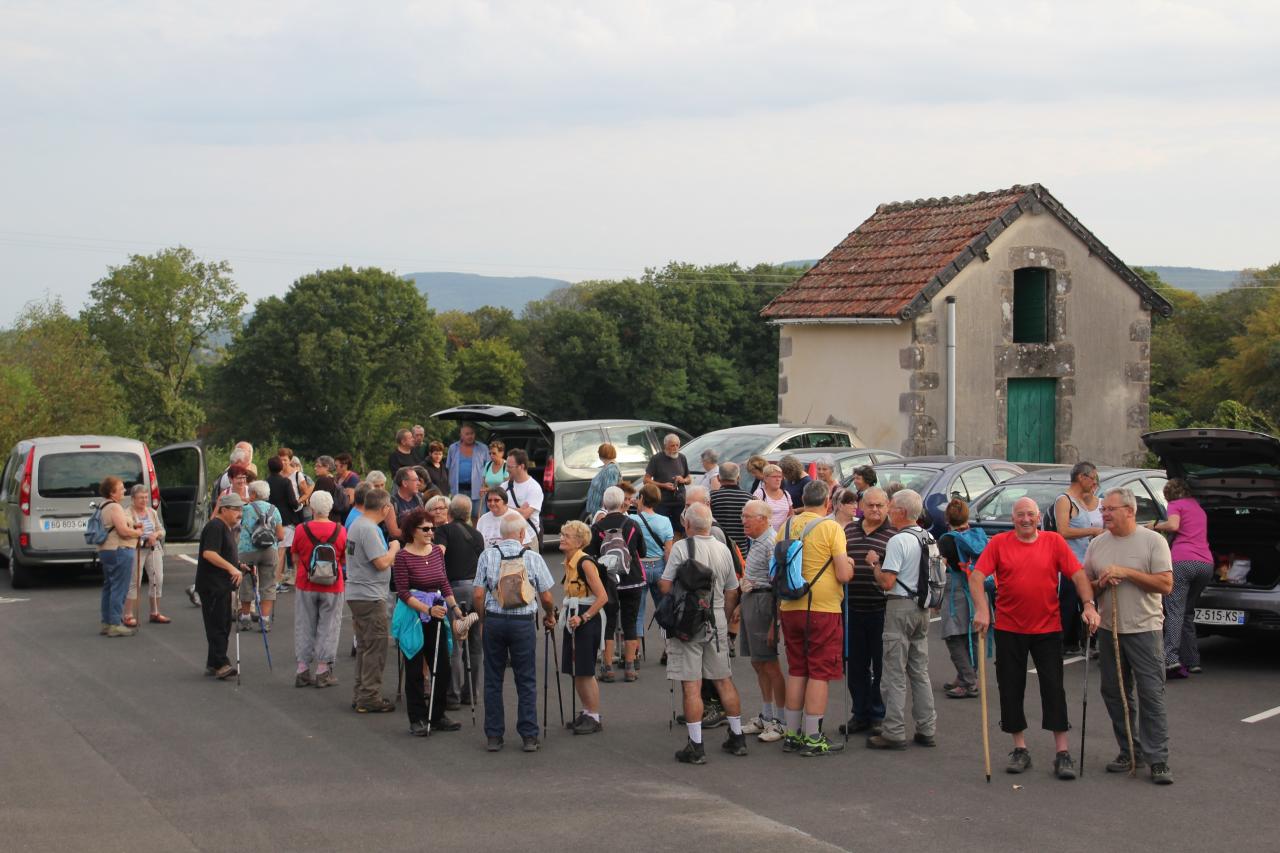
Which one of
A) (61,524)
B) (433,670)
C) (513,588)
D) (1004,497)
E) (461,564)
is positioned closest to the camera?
(513,588)

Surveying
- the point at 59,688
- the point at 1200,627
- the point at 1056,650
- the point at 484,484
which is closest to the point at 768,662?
the point at 1056,650

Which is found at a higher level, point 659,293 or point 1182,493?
point 659,293

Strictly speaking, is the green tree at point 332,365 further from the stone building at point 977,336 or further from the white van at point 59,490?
the white van at point 59,490

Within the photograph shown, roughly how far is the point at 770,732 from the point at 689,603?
50.2 inches

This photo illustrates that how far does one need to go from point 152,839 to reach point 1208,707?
771 cm

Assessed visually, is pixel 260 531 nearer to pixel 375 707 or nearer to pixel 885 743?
pixel 375 707

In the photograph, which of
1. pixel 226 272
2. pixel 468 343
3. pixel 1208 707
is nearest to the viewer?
pixel 1208 707

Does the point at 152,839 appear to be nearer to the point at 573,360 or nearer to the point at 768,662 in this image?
the point at 768,662

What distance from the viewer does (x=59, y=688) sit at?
1111 cm

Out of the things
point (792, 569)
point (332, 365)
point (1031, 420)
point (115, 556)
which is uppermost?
point (332, 365)

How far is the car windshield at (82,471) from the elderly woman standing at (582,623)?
9444mm

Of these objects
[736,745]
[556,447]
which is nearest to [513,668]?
[736,745]

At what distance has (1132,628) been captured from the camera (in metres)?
8.51

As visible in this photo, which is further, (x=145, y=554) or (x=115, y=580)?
(x=145, y=554)
